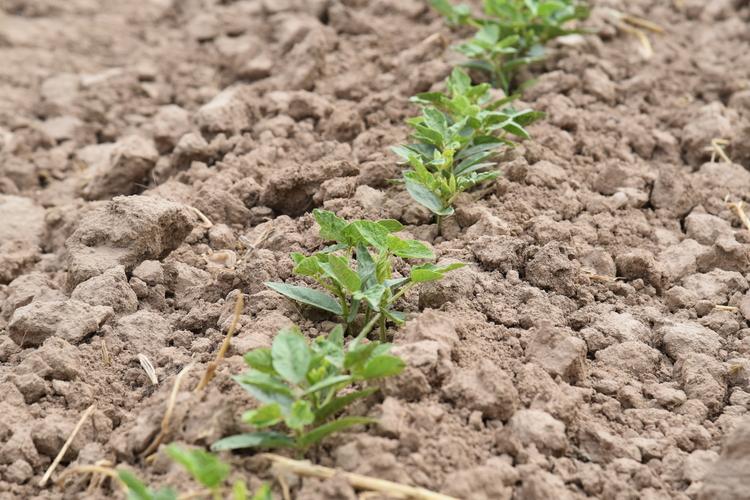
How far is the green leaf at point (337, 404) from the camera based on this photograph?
6.93 feet

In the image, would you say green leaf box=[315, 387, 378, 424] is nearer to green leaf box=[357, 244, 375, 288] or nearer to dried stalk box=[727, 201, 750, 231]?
green leaf box=[357, 244, 375, 288]

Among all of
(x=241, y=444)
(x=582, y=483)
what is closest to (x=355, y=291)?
(x=241, y=444)

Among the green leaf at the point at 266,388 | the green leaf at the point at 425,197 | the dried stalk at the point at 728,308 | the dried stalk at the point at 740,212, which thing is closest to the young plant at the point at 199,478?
the green leaf at the point at 266,388

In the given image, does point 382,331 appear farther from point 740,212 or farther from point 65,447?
point 740,212

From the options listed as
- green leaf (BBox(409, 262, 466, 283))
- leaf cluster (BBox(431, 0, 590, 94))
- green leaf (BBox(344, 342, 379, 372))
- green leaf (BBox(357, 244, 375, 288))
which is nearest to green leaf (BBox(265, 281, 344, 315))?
green leaf (BBox(357, 244, 375, 288))

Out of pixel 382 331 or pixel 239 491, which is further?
pixel 382 331

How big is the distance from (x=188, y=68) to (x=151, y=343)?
72.8 inches

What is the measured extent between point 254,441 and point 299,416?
13 centimetres

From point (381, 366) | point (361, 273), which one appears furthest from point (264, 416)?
point (361, 273)

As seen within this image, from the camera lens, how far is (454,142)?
2895 millimetres

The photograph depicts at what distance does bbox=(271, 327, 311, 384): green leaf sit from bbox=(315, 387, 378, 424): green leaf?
9cm

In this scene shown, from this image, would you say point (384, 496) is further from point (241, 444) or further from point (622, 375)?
point (622, 375)

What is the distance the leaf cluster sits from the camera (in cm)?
353

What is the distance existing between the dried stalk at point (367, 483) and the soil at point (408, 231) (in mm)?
28
